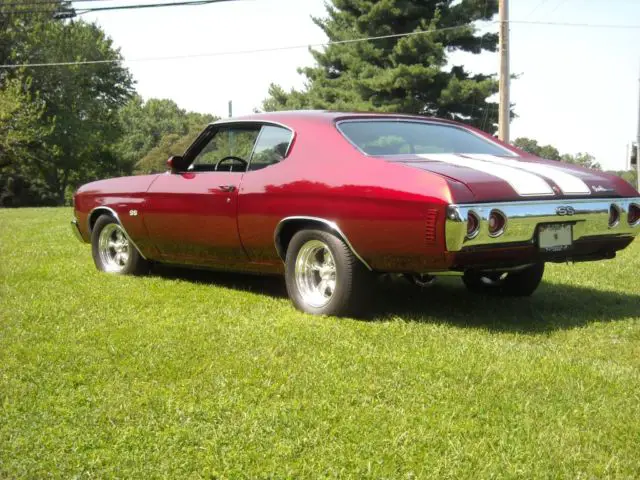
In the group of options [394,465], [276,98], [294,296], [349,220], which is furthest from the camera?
[276,98]

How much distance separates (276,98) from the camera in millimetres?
44750

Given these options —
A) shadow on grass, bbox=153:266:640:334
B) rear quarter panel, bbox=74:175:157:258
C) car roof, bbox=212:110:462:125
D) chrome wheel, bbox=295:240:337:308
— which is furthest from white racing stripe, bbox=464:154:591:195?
rear quarter panel, bbox=74:175:157:258

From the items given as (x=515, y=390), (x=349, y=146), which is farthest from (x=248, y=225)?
(x=515, y=390)

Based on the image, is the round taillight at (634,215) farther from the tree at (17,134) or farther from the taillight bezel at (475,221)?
the tree at (17,134)

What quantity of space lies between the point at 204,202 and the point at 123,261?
174 centimetres

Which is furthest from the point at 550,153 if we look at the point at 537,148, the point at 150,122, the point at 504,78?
the point at 504,78

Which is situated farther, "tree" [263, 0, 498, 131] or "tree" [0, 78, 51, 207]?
"tree" [0, 78, 51, 207]

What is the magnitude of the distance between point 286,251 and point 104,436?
277cm

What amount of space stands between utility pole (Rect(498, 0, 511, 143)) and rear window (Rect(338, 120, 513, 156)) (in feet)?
35.7

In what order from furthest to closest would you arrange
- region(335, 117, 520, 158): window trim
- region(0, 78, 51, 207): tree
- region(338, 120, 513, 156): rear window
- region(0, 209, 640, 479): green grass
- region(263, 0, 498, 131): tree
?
1. region(0, 78, 51, 207): tree
2. region(263, 0, 498, 131): tree
3. region(338, 120, 513, 156): rear window
4. region(335, 117, 520, 158): window trim
5. region(0, 209, 640, 479): green grass

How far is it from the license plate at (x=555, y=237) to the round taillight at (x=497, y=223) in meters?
0.34

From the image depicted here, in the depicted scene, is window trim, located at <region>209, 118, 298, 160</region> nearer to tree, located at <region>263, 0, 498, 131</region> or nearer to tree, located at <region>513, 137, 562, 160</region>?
tree, located at <region>263, 0, 498, 131</region>

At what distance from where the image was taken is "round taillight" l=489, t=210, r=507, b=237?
478 centimetres

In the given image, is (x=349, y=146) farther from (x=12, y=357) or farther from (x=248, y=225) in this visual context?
(x=12, y=357)
